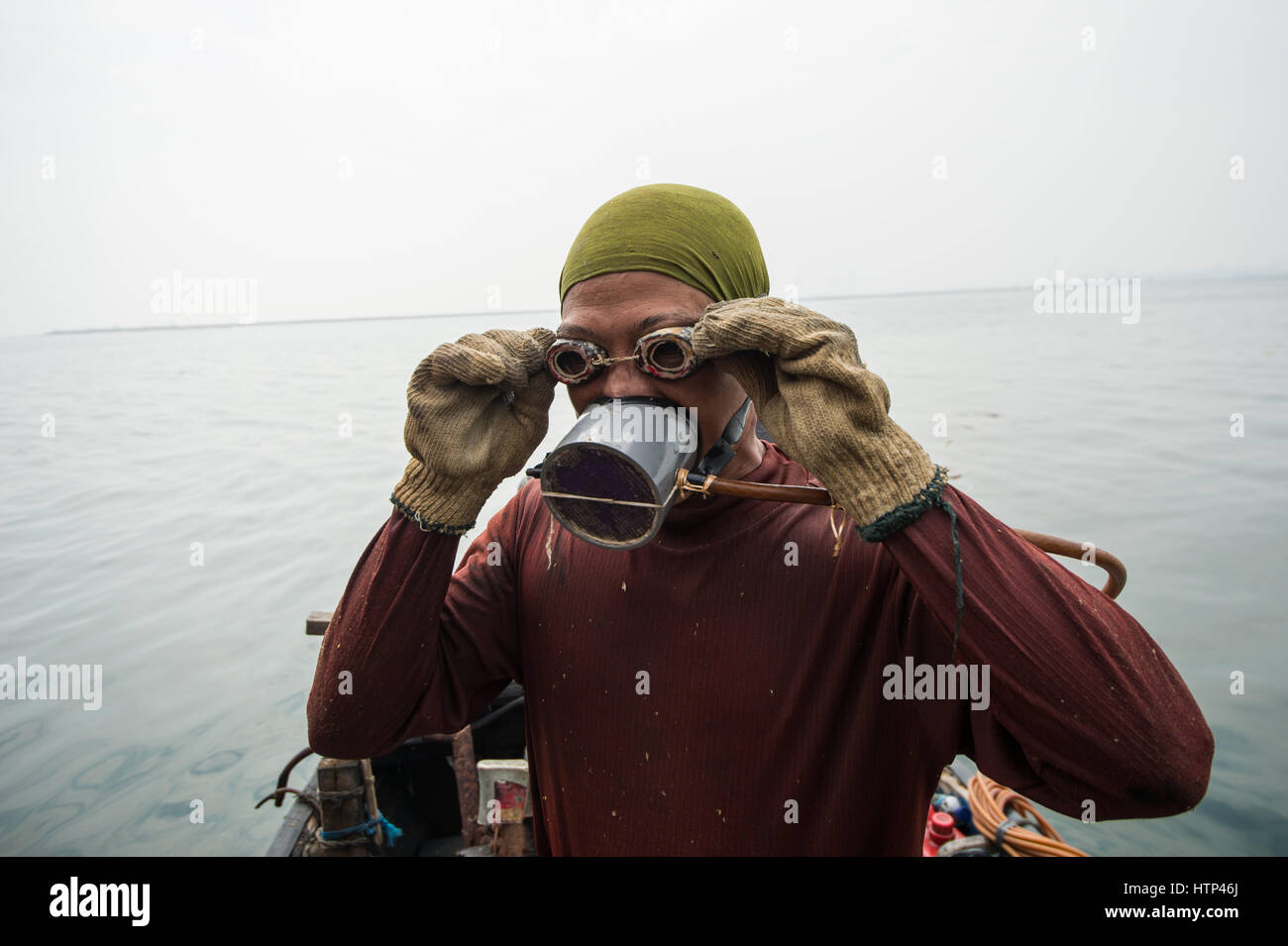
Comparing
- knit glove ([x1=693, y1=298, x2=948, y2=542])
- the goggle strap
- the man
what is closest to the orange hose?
the man

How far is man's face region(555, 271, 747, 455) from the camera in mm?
1499

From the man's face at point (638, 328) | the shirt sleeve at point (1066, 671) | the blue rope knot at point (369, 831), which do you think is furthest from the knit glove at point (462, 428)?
the blue rope knot at point (369, 831)

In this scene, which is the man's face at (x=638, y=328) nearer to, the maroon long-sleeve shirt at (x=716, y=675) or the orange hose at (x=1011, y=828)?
the maroon long-sleeve shirt at (x=716, y=675)

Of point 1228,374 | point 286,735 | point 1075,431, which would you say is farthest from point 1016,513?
point 1228,374

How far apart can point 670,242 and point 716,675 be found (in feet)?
3.09

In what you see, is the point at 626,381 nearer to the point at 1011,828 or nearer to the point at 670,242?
the point at 670,242

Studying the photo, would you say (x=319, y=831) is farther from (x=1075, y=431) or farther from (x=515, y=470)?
(x=1075, y=431)

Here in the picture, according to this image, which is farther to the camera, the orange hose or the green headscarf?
the orange hose

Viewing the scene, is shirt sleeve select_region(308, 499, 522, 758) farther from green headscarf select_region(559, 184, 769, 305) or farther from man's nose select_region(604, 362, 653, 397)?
green headscarf select_region(559, 184, 769, 305)

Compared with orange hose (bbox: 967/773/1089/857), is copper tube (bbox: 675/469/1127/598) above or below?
above

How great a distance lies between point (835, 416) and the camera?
1231 millimetres

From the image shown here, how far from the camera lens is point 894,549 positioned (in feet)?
3.97

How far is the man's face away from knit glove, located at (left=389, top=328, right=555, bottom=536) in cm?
15

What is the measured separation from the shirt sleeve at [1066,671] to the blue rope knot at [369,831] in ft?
12.1
